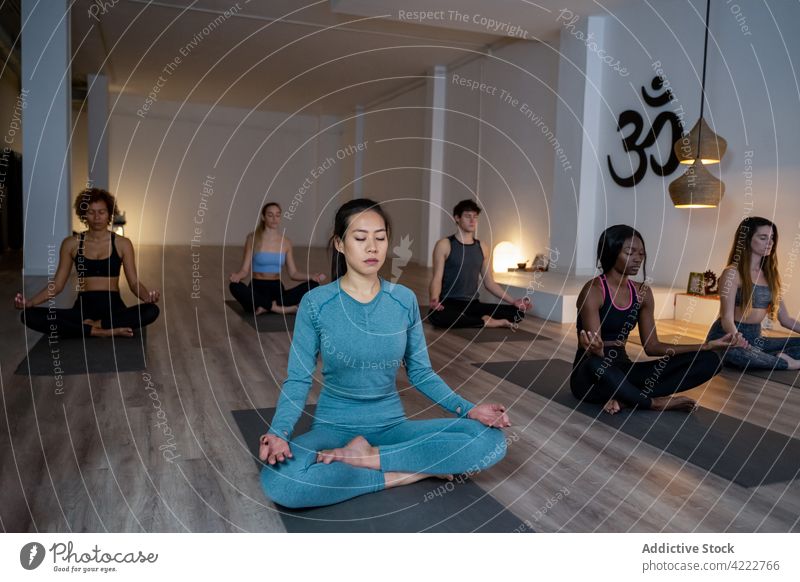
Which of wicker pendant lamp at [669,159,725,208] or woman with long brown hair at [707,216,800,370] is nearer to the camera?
woman with long brown hair at [707,216,800,370]

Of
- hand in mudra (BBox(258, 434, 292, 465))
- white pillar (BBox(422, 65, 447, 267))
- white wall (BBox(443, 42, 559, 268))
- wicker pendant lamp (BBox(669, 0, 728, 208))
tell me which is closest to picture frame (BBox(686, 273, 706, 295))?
wicker pendant lamp (BBox(669, 0, 728, 208))

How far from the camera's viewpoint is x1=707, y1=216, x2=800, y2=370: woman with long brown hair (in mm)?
4348

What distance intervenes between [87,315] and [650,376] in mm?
3661

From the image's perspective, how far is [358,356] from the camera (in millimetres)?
2320

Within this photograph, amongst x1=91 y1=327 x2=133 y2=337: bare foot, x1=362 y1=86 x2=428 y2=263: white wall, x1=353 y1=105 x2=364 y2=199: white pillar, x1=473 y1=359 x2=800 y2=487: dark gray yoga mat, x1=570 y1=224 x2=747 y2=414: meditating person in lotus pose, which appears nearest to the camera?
x1=473 y1=359 x2=800 y2=487: dark gray yoga mat

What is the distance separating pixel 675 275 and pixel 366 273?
217 inches

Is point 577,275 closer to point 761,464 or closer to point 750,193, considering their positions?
point 750,193

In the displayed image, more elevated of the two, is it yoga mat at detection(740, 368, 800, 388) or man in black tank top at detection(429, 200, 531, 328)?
man in black tank top at detection(429, 200, 531, 328)

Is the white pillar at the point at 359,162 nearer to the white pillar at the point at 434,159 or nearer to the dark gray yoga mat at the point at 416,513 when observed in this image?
the white pillar at the point at 434,159

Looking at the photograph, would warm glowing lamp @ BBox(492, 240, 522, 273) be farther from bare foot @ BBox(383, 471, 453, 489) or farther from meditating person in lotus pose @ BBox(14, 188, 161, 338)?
bare foot @ BBox(383, 471, 453, 489)

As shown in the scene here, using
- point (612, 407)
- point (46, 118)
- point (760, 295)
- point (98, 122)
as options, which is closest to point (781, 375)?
point (760, 295)

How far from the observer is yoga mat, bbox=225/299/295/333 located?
552cm

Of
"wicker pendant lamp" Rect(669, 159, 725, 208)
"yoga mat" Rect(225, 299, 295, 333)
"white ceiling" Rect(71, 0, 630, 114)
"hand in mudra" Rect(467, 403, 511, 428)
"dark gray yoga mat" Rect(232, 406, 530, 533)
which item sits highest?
"white ceiling" Rect(71, 0, 630, 114)

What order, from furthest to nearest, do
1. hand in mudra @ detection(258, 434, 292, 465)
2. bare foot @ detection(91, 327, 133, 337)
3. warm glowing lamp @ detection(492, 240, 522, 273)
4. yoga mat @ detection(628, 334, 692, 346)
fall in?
1. warm glowing lamp @ detection(492, 240, 522, 273)
2. yoga mat @ detection(628, 334, 692, 346)
3. bare foot @ detection(91, 327, 133, 337)
4. hand in mudra @ detection(258, 434, 292, 465)
